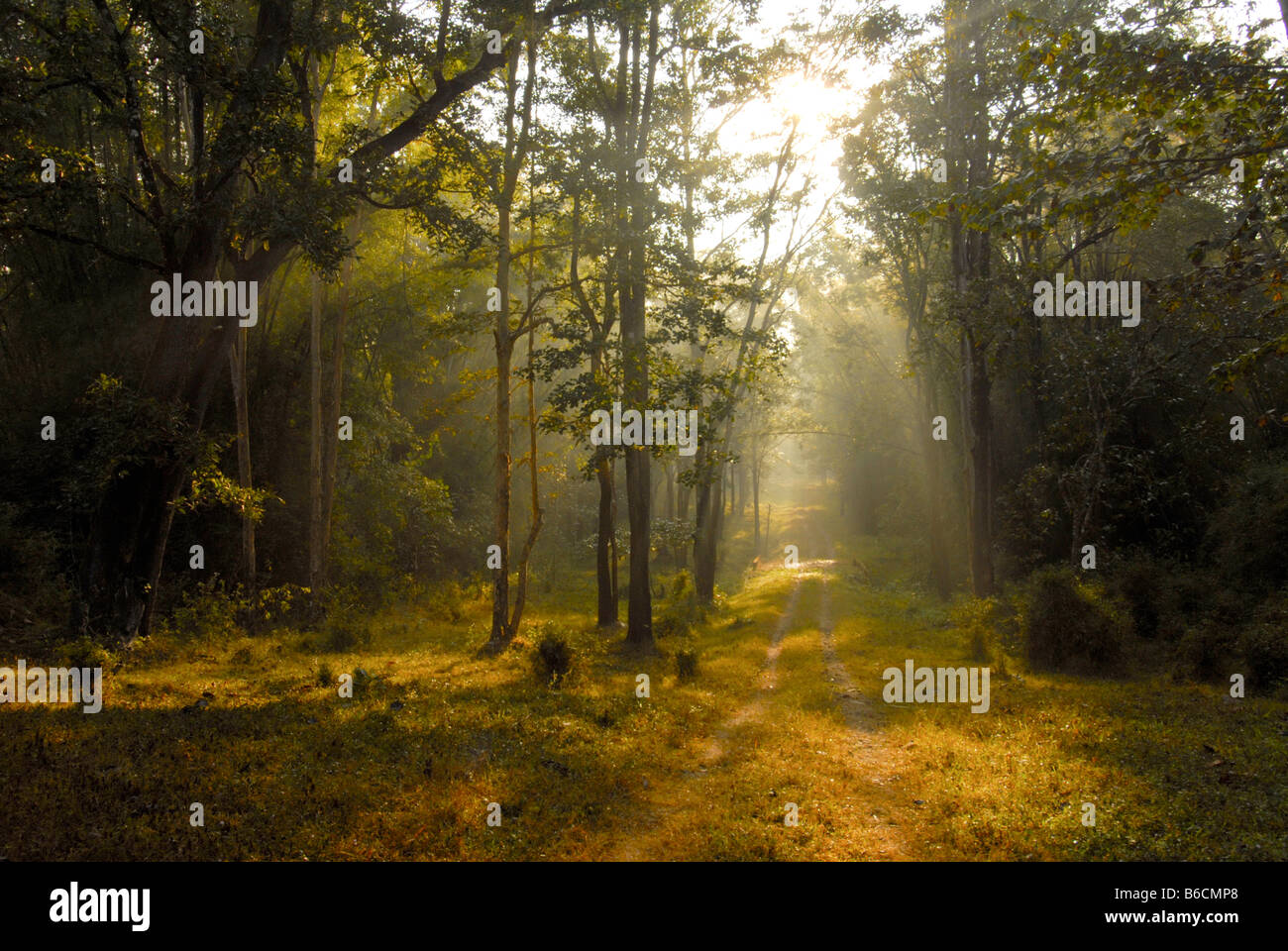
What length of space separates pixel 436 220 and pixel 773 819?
10997 mm

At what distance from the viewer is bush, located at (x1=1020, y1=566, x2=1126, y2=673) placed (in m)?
15.1

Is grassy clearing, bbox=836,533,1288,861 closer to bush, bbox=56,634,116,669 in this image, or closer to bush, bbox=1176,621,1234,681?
bush, bbox=1176,621,1234,681

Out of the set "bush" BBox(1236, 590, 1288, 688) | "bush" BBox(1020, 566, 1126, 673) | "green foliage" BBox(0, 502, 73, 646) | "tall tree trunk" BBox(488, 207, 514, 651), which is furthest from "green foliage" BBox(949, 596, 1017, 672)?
"green foliage" BBox(0, 502, 73, 646)

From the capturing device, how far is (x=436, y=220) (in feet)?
44.4

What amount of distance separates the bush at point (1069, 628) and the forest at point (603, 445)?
9 cm

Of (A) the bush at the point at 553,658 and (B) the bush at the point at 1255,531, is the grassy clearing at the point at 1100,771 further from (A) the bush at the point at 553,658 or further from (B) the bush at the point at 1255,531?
(A) the bush at the point at 553,658

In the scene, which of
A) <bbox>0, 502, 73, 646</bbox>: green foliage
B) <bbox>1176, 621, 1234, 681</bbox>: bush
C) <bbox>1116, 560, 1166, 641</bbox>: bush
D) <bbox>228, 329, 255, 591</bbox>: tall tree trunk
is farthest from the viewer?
<bbox>228, 329, 255, 591</bbox>: tall tree trunk

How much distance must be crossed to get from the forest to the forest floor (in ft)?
0.25

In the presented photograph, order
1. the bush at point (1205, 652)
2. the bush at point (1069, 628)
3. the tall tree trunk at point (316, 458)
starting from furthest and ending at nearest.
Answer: the tall tree trunk at point (316, 458), the bush at point (1069, 628), the bush at point (1205, 652)

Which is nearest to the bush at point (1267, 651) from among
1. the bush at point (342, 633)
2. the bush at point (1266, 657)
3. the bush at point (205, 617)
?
the bush at point (1266, 657)

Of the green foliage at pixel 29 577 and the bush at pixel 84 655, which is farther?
the green foliage at pixel 29 577

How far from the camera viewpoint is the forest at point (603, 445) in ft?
25.3

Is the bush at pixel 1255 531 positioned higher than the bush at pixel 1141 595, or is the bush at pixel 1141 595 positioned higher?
the bush at pixel 1255 531

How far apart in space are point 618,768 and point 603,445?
28.7 ft
